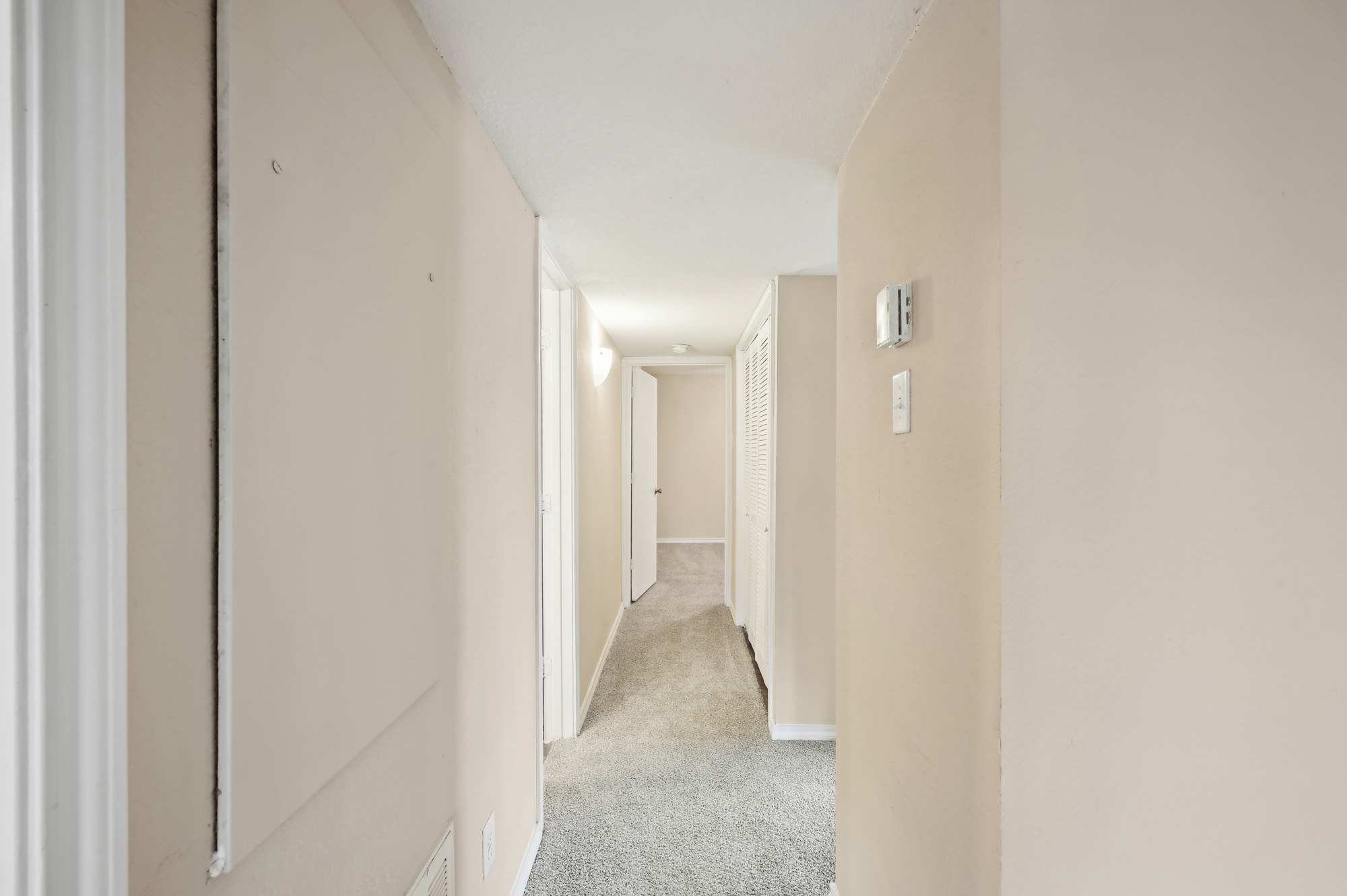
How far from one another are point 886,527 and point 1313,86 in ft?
3.13

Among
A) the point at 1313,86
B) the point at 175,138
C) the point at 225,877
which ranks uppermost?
the point at 1313,86

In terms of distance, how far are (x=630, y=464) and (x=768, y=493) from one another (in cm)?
210

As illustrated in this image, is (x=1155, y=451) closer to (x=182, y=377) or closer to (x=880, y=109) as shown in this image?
(x=880, y=109)

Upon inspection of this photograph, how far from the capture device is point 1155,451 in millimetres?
906

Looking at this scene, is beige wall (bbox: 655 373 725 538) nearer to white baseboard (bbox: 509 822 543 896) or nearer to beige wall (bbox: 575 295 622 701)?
beige wall (bbox: 575 295 622 701)

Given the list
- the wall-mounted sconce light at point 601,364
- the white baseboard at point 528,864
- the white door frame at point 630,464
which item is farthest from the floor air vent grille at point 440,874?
the white door frame at point 630,464

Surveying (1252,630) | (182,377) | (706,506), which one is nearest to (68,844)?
(182,377)

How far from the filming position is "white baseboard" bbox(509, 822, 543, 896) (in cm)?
182

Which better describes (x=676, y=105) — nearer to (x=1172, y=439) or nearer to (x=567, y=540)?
(x=1172, y=439)

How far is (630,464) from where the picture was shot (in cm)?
511

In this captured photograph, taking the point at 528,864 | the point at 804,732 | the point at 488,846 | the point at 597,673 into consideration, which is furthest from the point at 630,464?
the point at 488,846

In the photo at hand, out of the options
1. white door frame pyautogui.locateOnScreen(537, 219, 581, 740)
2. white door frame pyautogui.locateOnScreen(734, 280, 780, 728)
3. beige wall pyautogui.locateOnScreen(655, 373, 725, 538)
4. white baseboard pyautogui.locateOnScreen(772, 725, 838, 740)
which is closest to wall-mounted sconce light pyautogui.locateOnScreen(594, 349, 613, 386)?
white door frame pyautogui.locateOnScreen(537, 219, 581, 740)

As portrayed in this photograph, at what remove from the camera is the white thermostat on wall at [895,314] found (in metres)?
1.20

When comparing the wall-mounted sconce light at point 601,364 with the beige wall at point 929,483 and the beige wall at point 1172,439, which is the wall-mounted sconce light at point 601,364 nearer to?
the beige wall at point 929,483
